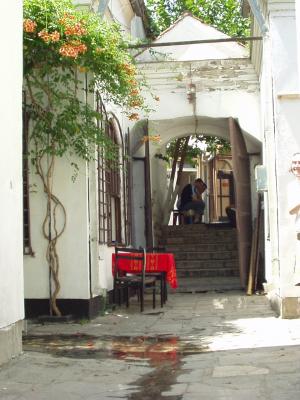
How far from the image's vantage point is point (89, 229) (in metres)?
10.1

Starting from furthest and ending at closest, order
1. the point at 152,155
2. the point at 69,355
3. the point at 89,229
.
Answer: the point at 152,155 < the point at 89,229 < the point at 69,355

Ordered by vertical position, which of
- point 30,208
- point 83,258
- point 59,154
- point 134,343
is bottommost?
point 134,343

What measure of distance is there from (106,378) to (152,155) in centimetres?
1114

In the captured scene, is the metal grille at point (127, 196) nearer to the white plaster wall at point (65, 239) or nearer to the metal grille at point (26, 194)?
the white plaster wall at point (65, 239)

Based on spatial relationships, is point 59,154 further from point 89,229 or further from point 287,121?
point 287,121

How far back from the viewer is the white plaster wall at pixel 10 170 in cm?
625

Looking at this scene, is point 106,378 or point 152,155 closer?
point 106,378

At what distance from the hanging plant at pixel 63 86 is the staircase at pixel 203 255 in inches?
215

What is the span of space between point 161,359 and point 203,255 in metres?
10.1

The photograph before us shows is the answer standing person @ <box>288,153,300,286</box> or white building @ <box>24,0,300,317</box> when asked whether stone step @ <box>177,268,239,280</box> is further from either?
standing person @ <box>288,153,300,286</box>

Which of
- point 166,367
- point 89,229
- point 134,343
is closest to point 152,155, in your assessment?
point 89,229

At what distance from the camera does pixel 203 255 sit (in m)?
16.6

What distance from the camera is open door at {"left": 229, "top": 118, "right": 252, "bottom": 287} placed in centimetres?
1377

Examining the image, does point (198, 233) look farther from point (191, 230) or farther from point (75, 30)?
point (75, 30)
